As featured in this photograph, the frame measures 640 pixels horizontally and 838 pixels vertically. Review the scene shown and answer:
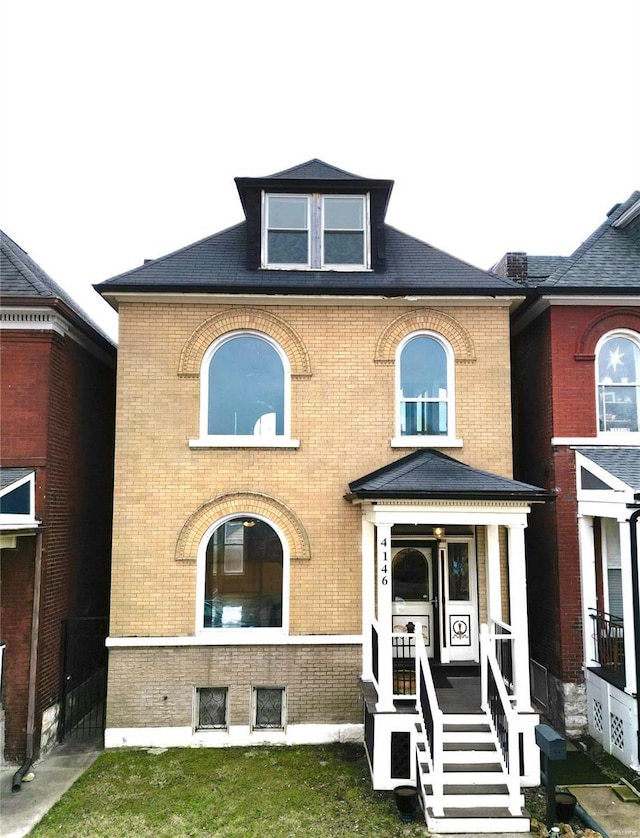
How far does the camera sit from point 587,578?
9.93 meters

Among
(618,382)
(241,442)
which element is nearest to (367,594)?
(241,442)

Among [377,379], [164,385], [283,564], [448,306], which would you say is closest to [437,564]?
[283,564]

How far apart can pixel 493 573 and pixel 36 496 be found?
286 inches

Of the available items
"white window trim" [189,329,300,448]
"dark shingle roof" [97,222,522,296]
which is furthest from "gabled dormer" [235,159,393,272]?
"white window trim" [189,329,300,448]

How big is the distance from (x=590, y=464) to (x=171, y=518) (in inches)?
273

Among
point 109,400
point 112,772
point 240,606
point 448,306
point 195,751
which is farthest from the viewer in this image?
point 109,400

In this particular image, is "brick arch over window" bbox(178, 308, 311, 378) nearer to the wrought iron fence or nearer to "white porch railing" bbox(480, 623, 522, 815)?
"white porch railing" bbox(480, 623, 522, 815)

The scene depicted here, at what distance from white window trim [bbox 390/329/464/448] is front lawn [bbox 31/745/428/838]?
482cm

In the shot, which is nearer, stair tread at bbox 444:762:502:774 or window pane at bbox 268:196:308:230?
stair tread at bbox 444:762:502:774

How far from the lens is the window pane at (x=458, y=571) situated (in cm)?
1004

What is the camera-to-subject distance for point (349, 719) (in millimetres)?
9305

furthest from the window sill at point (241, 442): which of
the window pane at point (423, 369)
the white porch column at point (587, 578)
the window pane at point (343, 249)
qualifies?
the white porch column at point (587, 578)

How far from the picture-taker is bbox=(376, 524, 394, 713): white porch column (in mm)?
8070

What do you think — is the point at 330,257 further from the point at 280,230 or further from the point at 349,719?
the point at 349,719
